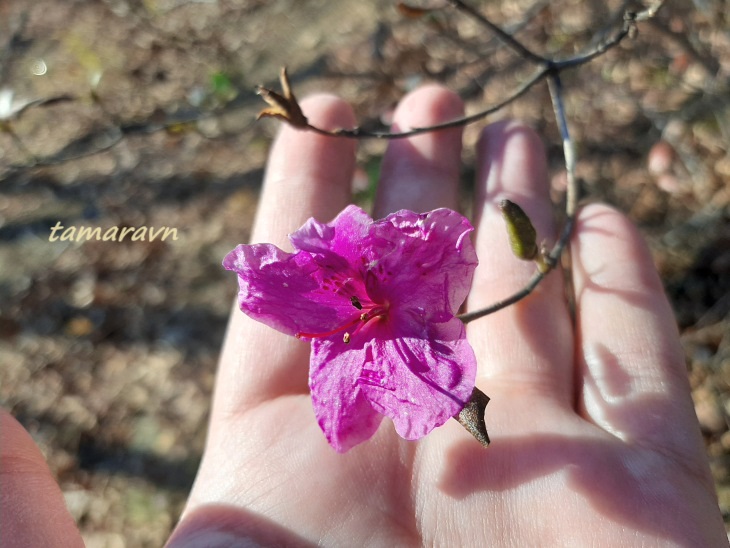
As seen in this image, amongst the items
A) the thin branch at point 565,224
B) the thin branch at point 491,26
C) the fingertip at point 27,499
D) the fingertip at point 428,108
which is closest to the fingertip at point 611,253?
the thin branch at point 565,224

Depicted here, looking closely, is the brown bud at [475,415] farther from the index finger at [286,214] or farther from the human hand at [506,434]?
the index finger at [286,214]

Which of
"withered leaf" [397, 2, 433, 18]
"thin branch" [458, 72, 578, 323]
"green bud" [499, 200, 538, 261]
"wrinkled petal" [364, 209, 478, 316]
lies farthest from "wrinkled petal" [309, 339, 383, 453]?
"withered leaf" [397, 2, 433, 18]

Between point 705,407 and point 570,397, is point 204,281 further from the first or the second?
point 705,407

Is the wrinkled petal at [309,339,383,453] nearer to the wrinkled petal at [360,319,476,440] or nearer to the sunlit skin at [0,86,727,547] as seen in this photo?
the wrinkled petal at [360,319,476,440]

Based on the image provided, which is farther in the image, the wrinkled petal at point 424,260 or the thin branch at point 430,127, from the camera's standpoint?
the thin branch at point 430,127

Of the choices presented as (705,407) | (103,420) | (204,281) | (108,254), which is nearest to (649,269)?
(705,407)

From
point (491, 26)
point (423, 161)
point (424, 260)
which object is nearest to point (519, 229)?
point (424, 260)
